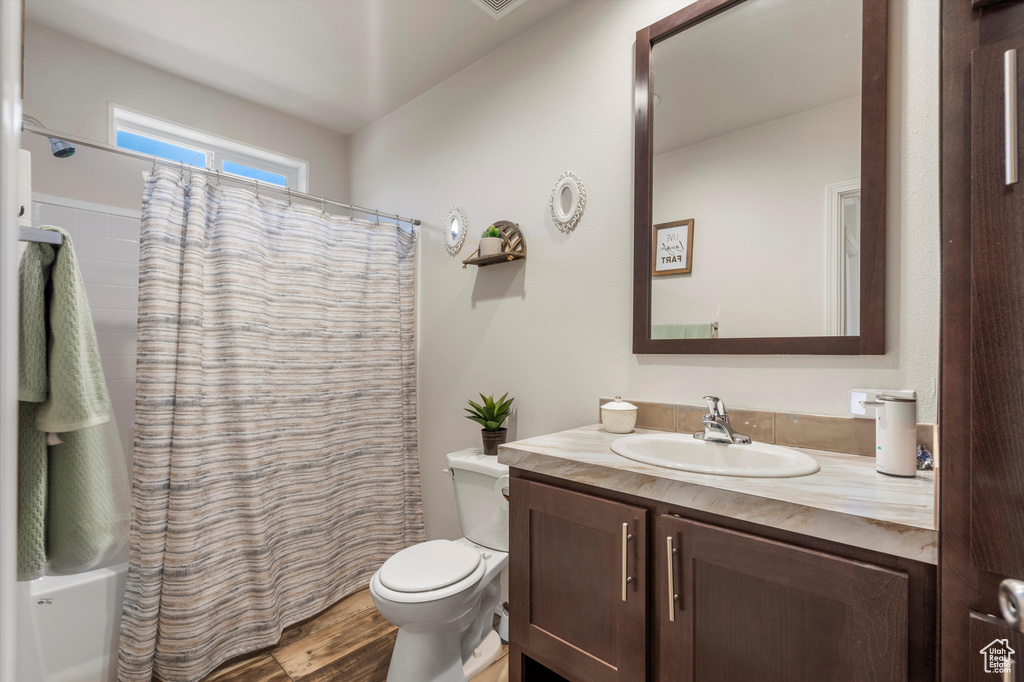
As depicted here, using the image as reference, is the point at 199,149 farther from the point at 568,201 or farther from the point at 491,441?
the point at 491,441

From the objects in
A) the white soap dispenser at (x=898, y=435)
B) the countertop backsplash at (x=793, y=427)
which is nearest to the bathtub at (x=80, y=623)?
the countertop backsplash at (x=793, y=427)

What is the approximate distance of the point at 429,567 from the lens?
5.10 ft

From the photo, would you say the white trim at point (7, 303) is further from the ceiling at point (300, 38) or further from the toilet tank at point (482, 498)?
the ceiling at point (300, 38)

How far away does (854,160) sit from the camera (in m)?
1.26

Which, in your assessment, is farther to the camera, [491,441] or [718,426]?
[491,441]

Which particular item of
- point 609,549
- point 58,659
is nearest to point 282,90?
point 58,659

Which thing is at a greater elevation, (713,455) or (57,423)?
(57,423)

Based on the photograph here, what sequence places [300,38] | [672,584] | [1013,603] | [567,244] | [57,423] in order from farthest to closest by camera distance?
[300,38]
[567,244]
[672,584]
[57,423]
[1013,603]

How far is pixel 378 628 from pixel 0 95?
2.10 metres

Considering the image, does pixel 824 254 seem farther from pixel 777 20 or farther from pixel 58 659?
pixel 58 659

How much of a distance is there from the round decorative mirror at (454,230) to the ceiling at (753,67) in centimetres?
100

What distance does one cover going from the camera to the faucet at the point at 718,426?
1351 mm

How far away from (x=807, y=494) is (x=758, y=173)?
0.97 meters

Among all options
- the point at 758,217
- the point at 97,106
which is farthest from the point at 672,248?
the point at 97,106
